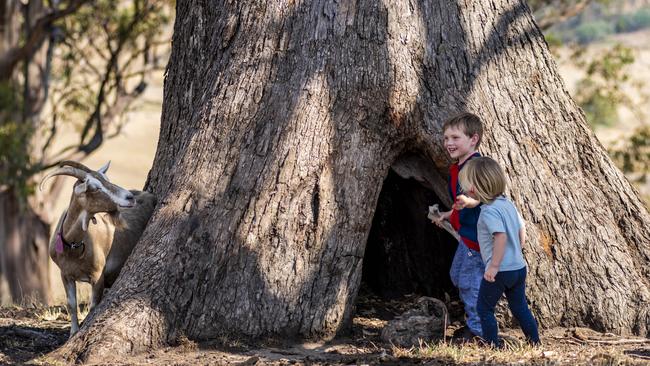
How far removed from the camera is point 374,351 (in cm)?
630

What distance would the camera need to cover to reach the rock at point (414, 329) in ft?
21.4

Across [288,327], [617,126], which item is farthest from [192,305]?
[617,126]

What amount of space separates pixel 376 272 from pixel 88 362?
9.58 feet

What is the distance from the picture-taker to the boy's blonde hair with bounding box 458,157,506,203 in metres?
5.95

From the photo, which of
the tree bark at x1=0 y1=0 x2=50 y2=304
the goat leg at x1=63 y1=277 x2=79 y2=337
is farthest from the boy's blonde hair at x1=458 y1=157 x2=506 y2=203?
the tree bark at x1=0 y1=0 x2=50 y2=304

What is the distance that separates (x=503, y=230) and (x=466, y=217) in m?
0.45

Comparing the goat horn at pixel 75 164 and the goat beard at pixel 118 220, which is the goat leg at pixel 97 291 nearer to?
the goat beard at pixel 118 220

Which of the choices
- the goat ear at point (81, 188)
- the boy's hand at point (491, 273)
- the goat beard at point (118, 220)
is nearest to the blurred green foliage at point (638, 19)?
the goat beard at point (118, 220)

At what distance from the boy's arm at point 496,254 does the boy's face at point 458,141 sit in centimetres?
73

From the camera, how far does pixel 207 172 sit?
666 cm

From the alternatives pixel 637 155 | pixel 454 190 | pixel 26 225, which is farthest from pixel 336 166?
pixel 637 155

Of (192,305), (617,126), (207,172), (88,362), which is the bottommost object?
(88,362)

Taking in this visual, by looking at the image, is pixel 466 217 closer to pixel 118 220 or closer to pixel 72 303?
pixel 118 220

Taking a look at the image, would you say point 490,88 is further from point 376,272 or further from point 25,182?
point 25,182
